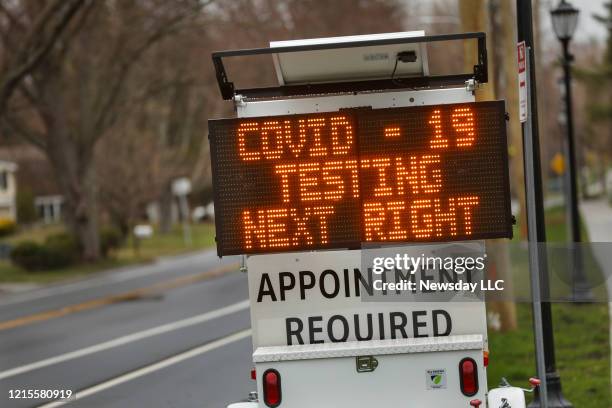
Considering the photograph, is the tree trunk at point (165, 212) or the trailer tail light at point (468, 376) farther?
the tree trunk at point (165, 212)

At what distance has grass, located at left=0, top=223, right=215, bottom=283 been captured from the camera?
3531 cm

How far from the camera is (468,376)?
7.28m

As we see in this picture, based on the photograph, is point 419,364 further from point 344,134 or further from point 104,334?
point 104,334

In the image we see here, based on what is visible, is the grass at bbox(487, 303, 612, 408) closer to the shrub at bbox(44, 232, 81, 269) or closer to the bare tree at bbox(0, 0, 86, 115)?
the bare tree at bbox(0, 0, 86, 115)

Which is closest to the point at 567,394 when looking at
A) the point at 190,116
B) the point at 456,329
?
the point at 456,329

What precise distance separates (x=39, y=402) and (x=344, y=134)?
6109 millimetres

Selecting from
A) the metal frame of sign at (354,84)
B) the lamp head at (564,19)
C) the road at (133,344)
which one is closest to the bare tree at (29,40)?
the road at (133,344)

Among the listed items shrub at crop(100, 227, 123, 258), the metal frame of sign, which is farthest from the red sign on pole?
shrub at crop(100, 227, 123, 258)

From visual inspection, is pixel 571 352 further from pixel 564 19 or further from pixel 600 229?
pixel 600 229

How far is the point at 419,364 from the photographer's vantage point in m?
7.31

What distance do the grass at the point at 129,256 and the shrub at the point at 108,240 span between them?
334mm

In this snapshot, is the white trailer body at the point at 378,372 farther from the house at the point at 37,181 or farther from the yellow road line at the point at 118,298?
the house at the point at 37,181

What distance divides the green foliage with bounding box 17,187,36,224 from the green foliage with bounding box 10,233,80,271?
47.1 metres

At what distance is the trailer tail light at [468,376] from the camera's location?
727 cm
